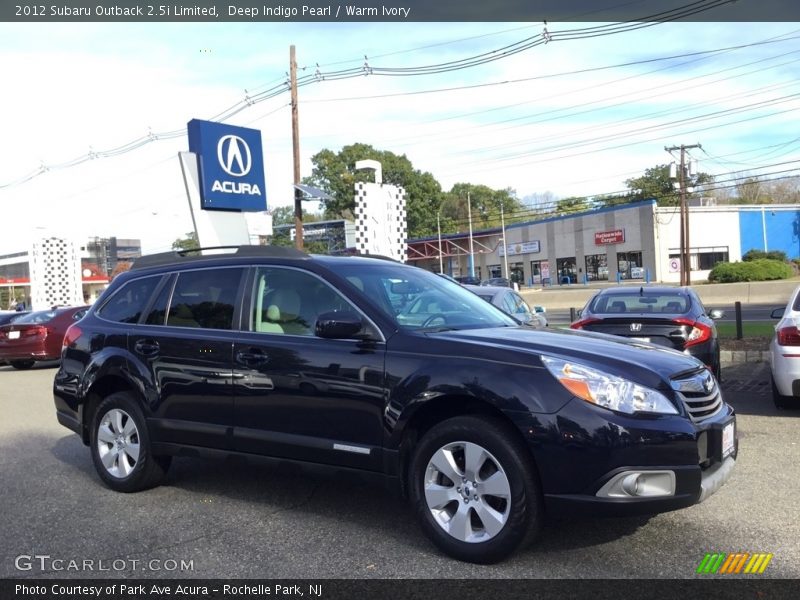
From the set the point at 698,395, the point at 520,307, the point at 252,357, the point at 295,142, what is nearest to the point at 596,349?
the point at 698,395

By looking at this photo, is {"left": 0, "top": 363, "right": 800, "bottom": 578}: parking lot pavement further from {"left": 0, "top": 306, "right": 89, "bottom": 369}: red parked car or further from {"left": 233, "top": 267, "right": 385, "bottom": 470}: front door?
{"left": 0, "top": 306, "right": 89, "bottom": 369}: red parked car

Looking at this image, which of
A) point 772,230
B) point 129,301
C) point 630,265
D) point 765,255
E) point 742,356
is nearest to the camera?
point 129,301

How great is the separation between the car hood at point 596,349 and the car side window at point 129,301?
2.81 meters

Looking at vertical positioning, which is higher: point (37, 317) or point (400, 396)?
point (37, 317)

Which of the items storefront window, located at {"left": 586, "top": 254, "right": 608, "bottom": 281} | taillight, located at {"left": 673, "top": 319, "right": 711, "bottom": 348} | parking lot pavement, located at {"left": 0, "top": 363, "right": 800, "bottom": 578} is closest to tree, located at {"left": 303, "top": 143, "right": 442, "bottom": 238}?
storefront window, located at {"left": 586, "top": 254, "right": 608, "bottom": 281}

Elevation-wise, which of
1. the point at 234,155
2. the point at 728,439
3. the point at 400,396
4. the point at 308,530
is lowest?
the point at 308,530

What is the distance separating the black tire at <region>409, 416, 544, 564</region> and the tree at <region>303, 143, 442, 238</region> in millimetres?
72140

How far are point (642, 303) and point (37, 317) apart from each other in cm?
1468

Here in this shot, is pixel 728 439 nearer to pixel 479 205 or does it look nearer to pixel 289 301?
pixel 289 301

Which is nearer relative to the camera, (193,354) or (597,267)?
(193,354)

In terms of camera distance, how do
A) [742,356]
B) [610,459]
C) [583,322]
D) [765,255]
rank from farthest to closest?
1. [765,255]
2. [742,356]
3. [583,322]
4. [610,459]

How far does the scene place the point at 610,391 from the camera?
3.92m

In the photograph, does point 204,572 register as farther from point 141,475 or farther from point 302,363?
point 141,475

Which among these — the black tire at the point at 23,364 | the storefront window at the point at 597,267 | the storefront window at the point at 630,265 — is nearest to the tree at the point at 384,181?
the storefront window at the point at 597,267
